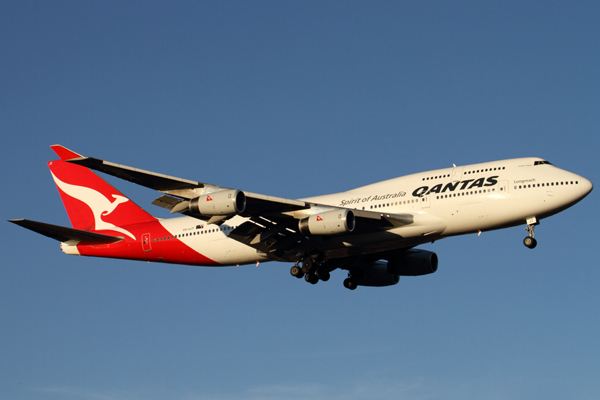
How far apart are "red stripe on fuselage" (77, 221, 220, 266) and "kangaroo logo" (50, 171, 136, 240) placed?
1248mm

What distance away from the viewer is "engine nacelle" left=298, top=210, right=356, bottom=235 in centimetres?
3206

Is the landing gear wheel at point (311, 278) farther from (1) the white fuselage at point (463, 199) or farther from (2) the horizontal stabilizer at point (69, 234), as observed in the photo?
(2) the horizontal stabilizer at point (69, 234)

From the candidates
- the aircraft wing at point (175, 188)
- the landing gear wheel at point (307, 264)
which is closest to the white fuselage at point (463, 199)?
the landing gear wheel at point (307, 264)

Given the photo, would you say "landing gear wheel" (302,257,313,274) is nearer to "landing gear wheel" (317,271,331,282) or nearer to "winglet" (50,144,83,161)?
"landing gear wheel" (317,271,331,282)

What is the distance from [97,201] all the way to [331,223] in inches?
699

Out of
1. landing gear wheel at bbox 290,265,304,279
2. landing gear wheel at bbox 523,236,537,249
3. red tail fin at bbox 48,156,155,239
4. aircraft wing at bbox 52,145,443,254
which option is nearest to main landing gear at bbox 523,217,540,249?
landing gear wheel at bbox 523,236,537,249

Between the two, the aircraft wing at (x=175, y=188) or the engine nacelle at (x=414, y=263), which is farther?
the engine nacelle at (x=414, y=263)

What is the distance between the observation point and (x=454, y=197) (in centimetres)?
3288

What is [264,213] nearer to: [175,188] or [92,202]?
→ [175,188]

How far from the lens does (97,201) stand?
43.1m

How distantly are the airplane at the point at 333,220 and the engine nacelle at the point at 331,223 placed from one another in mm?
46

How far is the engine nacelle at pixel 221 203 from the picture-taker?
1210 inches

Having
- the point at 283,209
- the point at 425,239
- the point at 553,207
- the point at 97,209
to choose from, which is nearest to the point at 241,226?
the point at 283,209

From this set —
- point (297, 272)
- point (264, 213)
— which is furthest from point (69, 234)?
point (297, 272)
